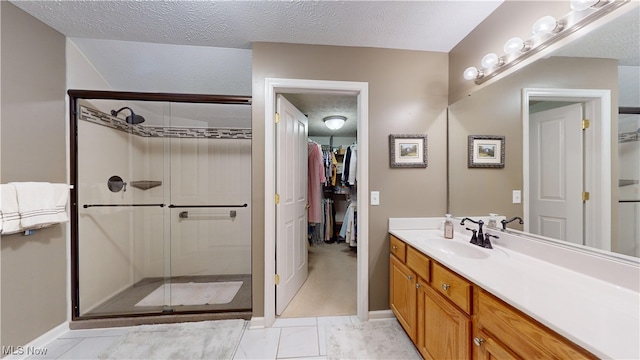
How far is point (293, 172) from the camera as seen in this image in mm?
2129

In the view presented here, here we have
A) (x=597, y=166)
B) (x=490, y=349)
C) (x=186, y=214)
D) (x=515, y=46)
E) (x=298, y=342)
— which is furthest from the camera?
(x=186, y=214)

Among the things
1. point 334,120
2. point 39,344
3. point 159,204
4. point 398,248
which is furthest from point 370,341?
point 334,120

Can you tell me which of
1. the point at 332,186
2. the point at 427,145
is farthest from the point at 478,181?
the point at 332,186

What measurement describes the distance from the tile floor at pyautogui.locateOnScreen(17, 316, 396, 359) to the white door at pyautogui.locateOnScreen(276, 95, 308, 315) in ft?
0.72

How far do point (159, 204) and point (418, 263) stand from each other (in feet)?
9.11

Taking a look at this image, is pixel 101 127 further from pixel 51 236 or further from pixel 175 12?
pixel 175 12

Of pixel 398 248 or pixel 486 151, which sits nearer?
pixel 486 151

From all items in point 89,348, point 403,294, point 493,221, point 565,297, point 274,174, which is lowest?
point 89,348

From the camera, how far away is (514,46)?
49.0 inches

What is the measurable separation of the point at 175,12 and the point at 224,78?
0.78 meters

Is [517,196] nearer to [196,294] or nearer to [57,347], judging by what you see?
[196,294]

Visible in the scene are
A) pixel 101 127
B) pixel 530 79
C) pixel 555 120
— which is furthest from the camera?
pixel 101 127

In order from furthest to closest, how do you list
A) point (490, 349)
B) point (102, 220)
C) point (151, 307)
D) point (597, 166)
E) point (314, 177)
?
point (314, 177), point (102, 220), point (151, 307), point (597, 166), point (490, 349)

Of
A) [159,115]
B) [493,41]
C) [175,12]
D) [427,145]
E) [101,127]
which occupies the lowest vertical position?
[427,145]
